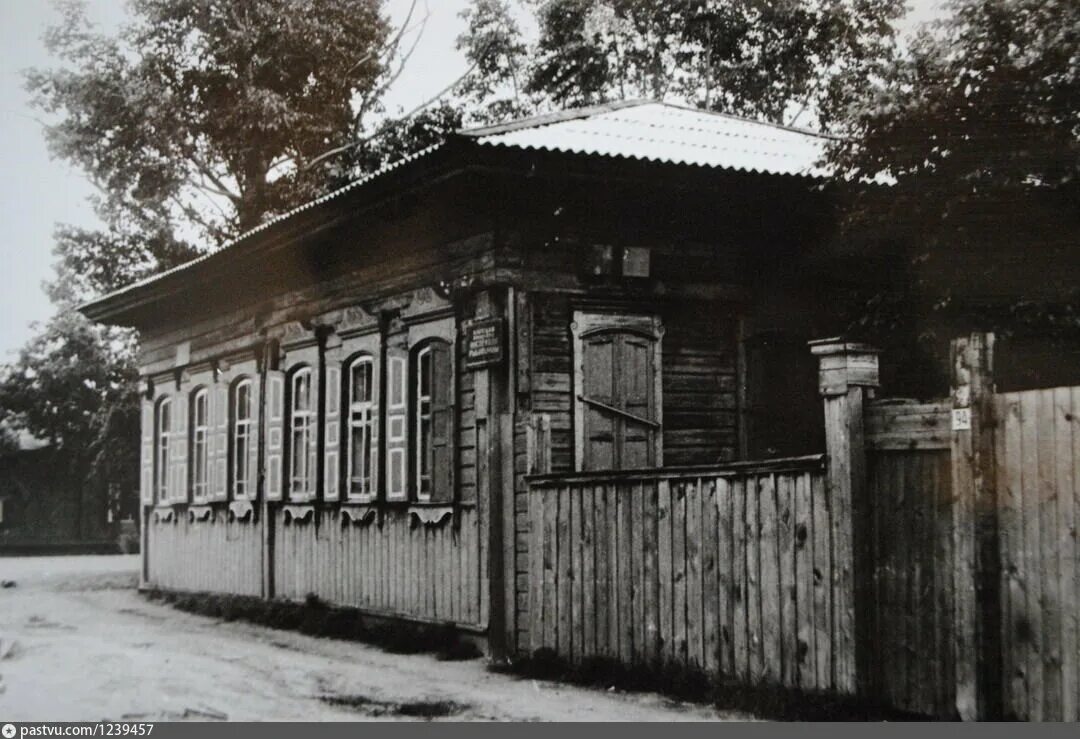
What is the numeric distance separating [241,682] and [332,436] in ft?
13.7

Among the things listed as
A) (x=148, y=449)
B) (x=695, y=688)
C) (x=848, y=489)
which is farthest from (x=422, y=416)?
(x=148, y=449)

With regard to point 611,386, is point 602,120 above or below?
above

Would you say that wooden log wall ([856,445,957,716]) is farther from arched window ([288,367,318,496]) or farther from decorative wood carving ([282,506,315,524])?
arched window ([288,367,318,496])

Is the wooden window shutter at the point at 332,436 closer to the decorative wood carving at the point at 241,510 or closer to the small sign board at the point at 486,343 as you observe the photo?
the decorative wood carving at the point at 241,510

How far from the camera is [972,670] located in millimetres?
6172

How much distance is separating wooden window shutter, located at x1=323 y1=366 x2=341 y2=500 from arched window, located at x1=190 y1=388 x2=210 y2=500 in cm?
376

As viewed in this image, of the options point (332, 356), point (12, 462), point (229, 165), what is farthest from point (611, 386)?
point (229, 165)

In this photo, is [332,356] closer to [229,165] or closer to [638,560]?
[638,560]

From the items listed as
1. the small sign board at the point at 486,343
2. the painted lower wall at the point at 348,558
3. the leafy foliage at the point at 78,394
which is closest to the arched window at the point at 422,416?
the painted lower wall at the point at 348,558

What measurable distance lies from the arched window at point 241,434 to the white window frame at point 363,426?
267cm

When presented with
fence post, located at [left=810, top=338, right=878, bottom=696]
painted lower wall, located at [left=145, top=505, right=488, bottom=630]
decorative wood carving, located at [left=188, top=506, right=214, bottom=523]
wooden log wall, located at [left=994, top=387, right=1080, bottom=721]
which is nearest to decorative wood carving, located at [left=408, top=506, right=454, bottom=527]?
painted lower wall, located at [left=145, top=505, right=488, bottom=630]

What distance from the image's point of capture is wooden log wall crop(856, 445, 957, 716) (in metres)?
6.40

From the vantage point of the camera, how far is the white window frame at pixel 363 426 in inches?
481

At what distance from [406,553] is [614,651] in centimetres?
345
